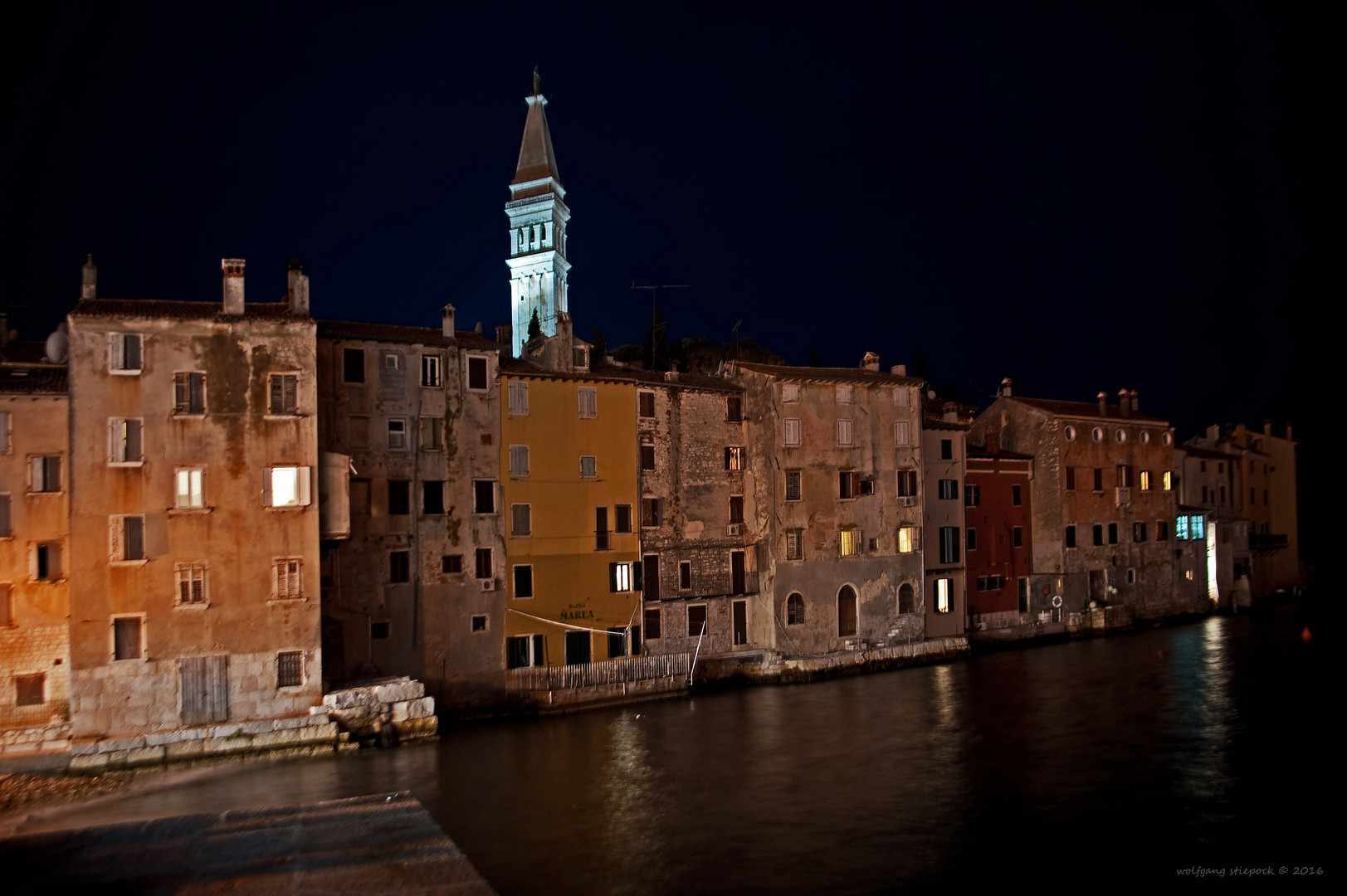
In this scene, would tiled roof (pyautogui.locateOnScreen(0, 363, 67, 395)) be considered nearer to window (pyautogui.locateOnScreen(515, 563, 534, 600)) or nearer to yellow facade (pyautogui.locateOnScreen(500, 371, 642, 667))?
yellow facade (pyautogui.locateOnScreen(500, 371, 642, 667))

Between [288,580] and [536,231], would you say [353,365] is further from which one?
[536,231]

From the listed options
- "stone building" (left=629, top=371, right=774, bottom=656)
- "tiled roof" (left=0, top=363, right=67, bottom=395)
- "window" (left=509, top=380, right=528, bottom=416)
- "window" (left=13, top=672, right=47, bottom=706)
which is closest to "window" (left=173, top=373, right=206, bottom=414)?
"tiled roof" (left=0, top=363, right=67, bottom=395)

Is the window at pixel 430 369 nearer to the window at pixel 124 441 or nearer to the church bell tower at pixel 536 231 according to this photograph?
the window at pixel 124 441

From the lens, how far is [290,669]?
1104 inches

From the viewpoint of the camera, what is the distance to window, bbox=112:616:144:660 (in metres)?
26.6

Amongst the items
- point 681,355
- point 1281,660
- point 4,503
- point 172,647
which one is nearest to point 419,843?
point 172,647

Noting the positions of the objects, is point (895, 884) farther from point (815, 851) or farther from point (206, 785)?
point (206, 785)

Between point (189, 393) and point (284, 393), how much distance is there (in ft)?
8.23

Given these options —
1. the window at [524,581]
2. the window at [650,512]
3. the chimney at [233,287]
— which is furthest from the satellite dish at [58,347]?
the window at [650,512]

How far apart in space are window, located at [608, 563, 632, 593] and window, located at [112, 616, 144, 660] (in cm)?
1533

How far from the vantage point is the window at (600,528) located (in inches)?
1419

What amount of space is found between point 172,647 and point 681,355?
45524mm

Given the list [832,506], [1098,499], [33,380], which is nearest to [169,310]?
[33,380]

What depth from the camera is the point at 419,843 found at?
19.3 metres
